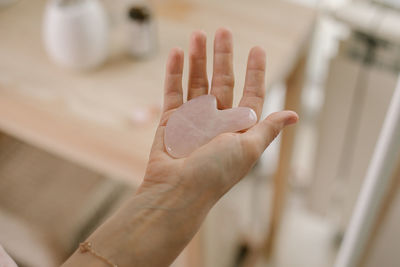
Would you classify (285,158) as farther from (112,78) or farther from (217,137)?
(217,137)

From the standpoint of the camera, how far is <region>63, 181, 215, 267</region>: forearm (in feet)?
1.35

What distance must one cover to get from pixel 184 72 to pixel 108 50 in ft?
1.30

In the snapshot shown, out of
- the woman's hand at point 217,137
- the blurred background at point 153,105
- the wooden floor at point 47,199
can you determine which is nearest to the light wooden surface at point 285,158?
the blurred background at point 153,105

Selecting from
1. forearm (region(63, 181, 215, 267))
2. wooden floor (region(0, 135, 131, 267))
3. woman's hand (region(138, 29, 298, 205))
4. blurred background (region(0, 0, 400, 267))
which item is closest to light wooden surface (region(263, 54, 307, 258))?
blurred background (region(0, 0, 400, 267))

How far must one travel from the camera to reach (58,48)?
0.81 metres

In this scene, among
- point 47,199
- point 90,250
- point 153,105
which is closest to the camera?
point 90,250

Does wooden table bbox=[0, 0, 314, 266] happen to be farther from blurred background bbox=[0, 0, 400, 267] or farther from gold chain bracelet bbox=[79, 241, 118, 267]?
gold chain bracelet bbox=[79, 241, 118, 267]

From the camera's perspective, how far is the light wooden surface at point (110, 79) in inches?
28.9

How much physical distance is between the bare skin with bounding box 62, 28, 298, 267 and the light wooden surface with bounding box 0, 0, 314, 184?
0.45 ft

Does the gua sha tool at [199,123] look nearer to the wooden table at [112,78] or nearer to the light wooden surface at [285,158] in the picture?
the wooden table at [112,78]

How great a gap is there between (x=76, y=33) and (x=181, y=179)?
0.46 meters

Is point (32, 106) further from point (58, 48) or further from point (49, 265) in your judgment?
point (49, 265)

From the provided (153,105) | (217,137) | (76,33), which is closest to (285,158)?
(153,105)

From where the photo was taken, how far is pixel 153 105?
0.76m
